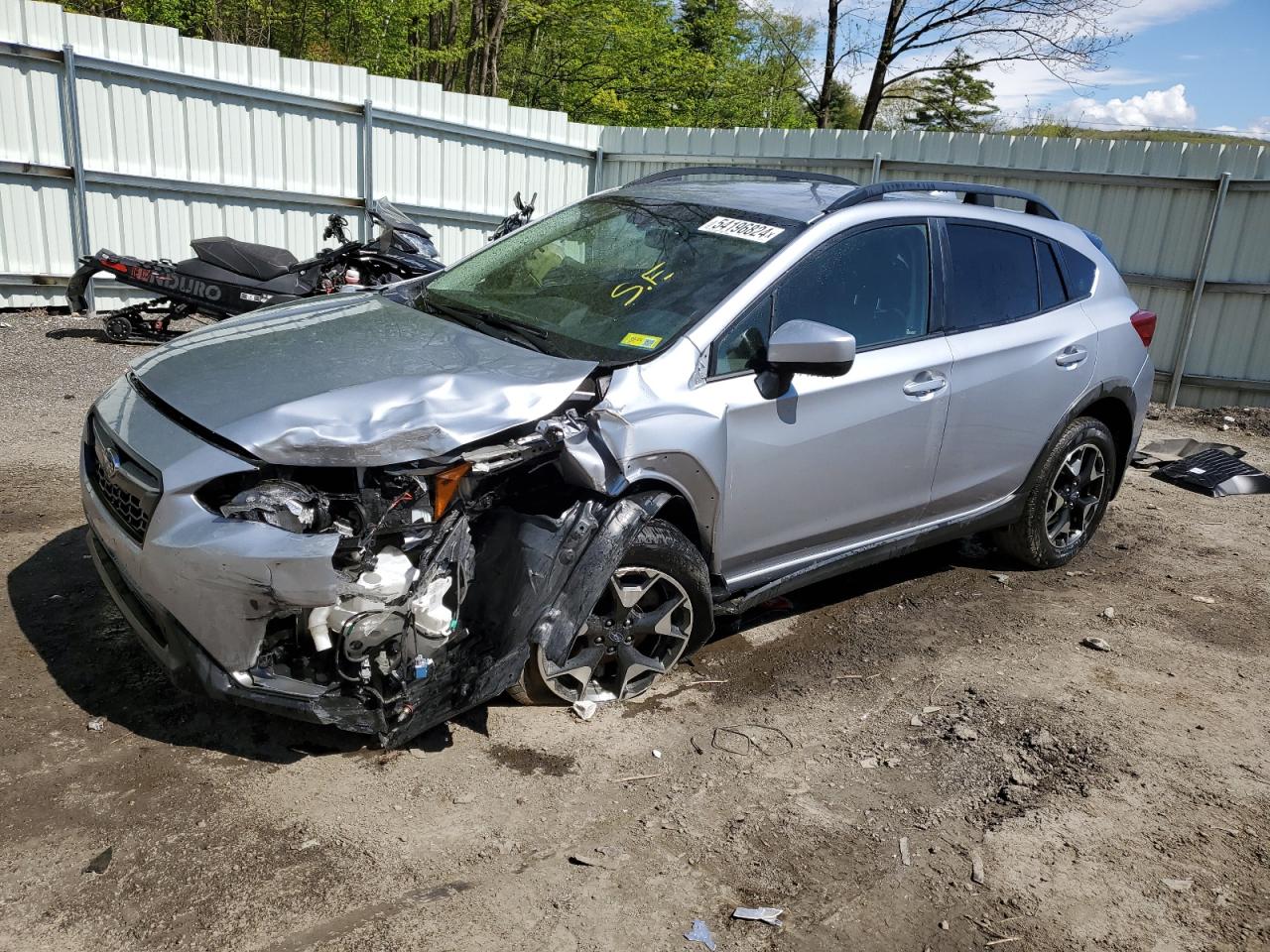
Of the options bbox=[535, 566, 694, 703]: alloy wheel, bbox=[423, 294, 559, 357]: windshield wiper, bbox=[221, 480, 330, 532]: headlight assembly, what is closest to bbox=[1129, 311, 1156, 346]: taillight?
bbox=[535, 566, 694, 703]: alloy wheel

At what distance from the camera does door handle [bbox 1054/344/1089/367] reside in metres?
4.88

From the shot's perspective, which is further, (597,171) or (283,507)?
(597,171)

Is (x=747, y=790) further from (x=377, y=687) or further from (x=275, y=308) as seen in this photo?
(x=275, y=308)

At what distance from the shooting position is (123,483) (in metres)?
2.97

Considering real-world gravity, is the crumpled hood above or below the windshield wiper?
below

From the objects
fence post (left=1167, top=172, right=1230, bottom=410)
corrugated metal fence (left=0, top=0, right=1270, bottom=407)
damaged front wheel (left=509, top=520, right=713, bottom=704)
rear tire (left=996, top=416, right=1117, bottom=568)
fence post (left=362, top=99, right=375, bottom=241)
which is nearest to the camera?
damaged front wheel (left=509, top=520, right=713, bottom=704)

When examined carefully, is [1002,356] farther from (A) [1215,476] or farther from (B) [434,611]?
(A) [1215,476]

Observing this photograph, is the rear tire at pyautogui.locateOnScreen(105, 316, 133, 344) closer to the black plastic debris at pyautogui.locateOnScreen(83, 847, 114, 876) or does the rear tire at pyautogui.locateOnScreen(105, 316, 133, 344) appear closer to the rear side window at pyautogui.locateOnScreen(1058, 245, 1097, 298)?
the black plastic debris at pyautogui.locateOnScreen(83, 847, 114, 876)

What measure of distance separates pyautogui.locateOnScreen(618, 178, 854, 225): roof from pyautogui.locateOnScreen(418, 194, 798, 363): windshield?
0.08 m

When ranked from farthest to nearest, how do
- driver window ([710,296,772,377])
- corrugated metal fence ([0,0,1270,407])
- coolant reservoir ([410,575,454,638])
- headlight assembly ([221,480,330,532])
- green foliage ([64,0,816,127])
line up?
green foliage ([64,0,816,127]), corrugated metal fence ([0,0,1270,407]), driver window ([710,296,772,377]), coolant reservoir ([410,575,454,638]), headlight assembly ([221,480,330,532])

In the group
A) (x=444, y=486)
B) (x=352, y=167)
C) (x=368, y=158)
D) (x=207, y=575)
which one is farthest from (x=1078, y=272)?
(x=352, y=167)

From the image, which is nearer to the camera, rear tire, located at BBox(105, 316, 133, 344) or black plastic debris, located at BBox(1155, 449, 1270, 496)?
black plastic debris, located at BBox(1155, 449, 1270, 496)

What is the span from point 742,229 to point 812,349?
792mm

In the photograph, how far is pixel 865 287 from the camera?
4.09 metres
